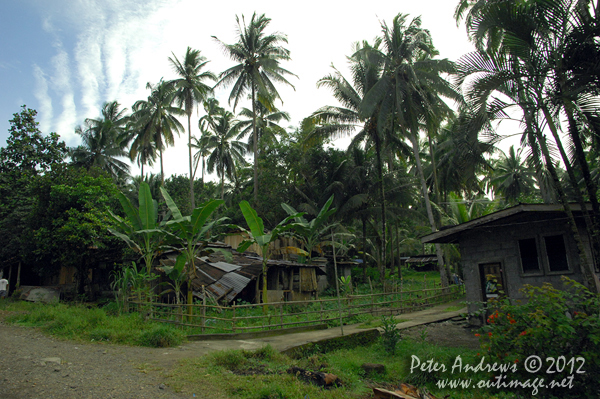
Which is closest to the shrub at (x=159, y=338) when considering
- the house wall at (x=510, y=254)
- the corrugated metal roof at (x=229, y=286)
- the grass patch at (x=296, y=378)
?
the grass patch at (x=296, y=378)

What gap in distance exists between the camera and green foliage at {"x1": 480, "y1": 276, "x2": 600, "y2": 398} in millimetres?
4605

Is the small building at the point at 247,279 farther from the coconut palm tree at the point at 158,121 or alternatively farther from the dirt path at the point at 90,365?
the coconut palm tree at the point at 158,121

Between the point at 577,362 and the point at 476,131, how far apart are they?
6.10m

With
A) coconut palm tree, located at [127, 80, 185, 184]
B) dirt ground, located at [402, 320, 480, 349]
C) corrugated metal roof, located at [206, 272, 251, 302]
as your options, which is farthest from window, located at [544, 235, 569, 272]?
coconut palm tree, located at [127, 80, 185, 184]

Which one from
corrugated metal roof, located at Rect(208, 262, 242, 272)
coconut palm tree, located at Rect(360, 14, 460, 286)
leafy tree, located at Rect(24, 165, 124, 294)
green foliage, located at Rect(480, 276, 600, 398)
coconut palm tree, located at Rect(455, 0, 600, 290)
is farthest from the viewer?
coconut palm tree, located at Rect(360, 14, 460, 286)

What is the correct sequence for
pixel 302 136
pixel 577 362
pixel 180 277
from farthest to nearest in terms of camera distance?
pixel 302 136
pixel 180 277
pixel 577 362

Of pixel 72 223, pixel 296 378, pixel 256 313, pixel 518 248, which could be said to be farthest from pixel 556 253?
pixel 72 223

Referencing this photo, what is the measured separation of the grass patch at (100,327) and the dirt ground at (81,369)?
1.20 feet

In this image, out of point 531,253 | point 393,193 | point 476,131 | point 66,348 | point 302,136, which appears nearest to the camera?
point 66,348

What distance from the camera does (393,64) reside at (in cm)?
1844

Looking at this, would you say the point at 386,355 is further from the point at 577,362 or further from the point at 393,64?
the point at 393,64

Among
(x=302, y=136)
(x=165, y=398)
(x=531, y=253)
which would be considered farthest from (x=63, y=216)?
(x=531, y=253)

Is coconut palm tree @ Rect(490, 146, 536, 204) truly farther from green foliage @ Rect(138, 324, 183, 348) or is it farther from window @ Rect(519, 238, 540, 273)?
green foliage @ Rect(138, 324, 183, 348)

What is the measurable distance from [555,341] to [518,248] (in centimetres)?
604
